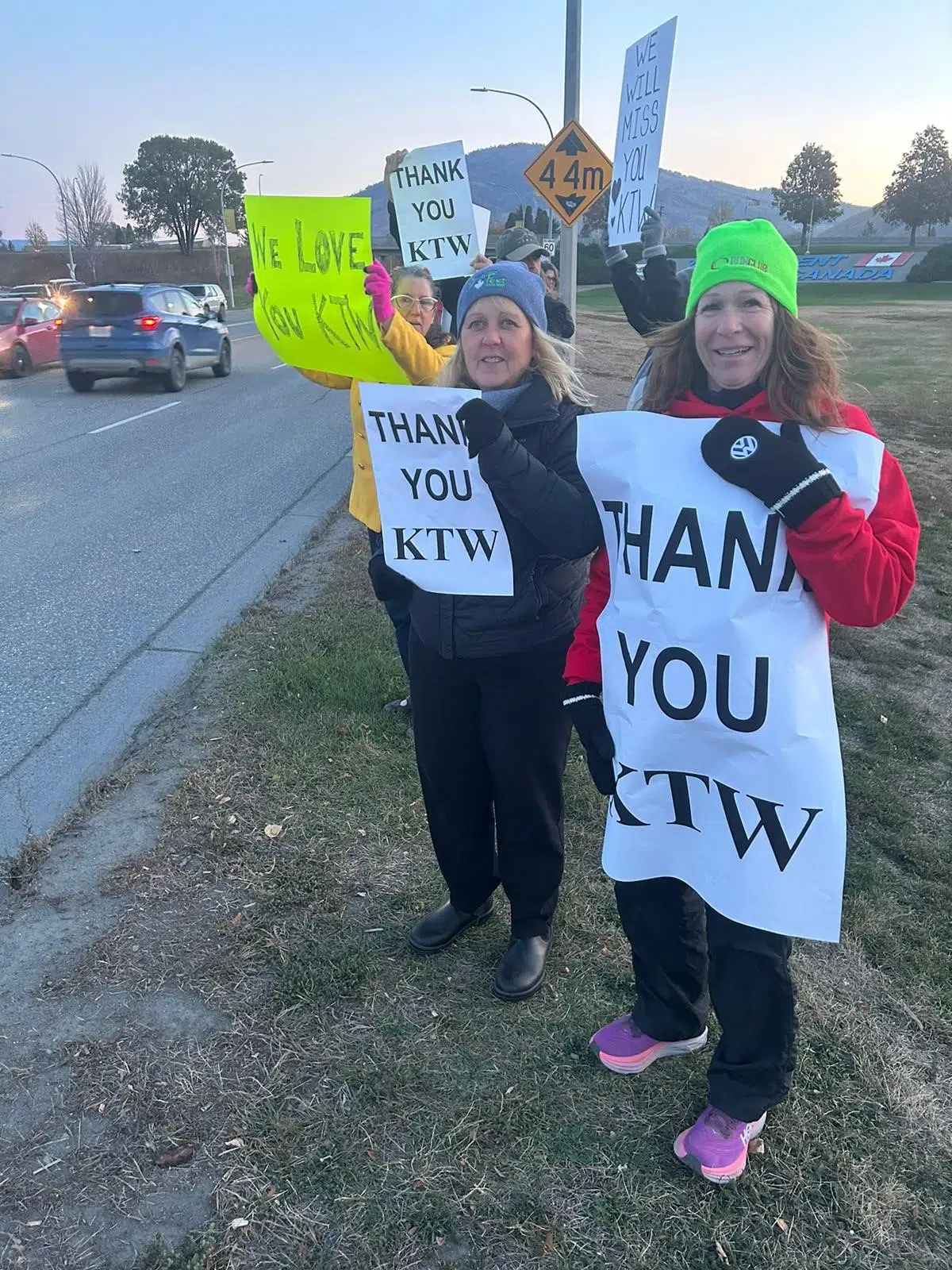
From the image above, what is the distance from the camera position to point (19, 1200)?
2090 millimetres

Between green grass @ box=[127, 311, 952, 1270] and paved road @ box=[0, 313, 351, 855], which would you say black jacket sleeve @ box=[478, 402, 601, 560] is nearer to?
green grass @ box=[127, 311, 952, 1270]

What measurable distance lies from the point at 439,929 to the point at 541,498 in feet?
4.76

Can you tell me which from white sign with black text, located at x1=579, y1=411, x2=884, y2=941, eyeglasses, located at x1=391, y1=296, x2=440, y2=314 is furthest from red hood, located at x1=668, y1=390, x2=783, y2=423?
eyeglasses, located at x1=391, y1=296, x2=440, y2=314

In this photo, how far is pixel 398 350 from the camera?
3273mm

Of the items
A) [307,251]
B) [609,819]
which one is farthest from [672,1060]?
[307,251]

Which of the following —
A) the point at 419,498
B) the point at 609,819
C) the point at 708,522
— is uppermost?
the point at 708,522

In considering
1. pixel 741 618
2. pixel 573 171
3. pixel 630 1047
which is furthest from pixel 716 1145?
Result: pixel 573 171

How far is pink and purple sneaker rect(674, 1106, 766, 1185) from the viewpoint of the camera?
2.16m

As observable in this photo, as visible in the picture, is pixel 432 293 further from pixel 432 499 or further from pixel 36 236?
pixel 36 236

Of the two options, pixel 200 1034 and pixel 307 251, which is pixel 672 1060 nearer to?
pixel 200 1034

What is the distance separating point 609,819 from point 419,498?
3.27 feet

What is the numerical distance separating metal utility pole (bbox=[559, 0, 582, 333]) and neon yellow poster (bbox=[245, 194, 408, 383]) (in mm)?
8474

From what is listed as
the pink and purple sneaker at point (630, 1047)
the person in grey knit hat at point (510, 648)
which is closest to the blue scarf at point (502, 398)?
the person in grey knit hat at point (510, 648)

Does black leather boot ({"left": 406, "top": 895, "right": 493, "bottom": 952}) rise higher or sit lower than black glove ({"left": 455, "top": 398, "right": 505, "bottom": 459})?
lower
